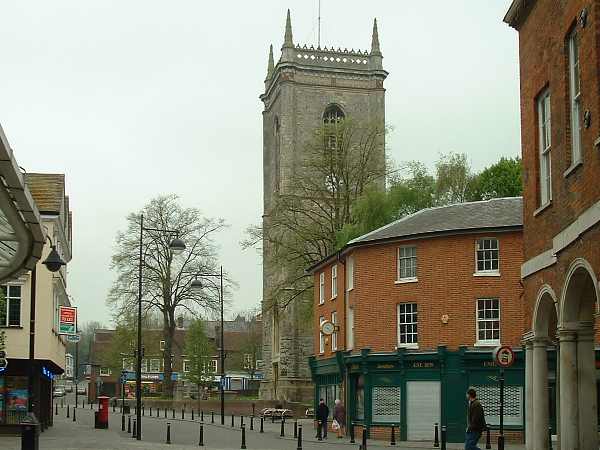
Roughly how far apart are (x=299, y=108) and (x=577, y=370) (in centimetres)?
6869

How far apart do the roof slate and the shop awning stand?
17.3 meters

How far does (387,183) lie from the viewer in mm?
62531

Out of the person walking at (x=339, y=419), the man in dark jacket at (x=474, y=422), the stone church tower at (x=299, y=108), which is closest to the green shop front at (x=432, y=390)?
the person walking at (x=339, y=419)

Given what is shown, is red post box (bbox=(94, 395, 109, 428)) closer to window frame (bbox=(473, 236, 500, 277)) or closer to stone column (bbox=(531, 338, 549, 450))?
window frame (bbox=(473, 236, 500, 277))

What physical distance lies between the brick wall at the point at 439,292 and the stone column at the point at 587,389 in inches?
767

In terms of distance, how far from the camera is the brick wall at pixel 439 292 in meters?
37.3

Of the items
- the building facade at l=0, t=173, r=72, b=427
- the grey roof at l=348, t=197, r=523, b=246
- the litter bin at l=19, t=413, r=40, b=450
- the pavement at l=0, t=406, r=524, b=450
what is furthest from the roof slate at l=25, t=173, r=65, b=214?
the litter bin at l=19, t=413, r=40, b=450

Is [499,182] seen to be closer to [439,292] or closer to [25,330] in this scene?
[439,292]

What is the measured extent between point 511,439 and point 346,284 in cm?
1043

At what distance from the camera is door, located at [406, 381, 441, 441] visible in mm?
37250

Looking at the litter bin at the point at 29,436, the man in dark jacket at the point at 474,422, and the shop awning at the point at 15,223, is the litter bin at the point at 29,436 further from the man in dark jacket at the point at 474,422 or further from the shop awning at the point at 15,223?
the man in dark jacket at the point at 474,422

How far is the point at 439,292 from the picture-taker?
125 ft

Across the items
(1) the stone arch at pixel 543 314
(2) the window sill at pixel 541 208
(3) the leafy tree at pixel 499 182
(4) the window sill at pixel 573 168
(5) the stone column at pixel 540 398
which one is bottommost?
(5) the stone column at pixel 540 398

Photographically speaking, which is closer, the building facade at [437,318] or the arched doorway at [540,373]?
the arched doorway at [540,373]
